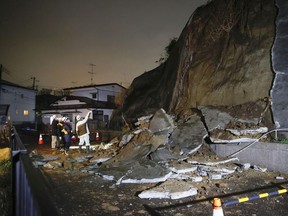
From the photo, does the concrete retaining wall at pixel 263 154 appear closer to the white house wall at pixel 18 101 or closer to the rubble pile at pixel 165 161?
the rubble pile at pixel 165 161

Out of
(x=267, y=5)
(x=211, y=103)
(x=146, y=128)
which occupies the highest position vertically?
(x=267, y=5)

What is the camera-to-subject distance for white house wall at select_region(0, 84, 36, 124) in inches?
1647

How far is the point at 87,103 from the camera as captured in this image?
35125 mm

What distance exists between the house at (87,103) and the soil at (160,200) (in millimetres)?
25259

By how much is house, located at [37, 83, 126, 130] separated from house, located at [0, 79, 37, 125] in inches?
207

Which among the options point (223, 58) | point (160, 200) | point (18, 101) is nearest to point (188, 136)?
point (160, 200)

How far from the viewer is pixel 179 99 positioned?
Result: 14969mm

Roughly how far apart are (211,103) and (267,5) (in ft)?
17.6

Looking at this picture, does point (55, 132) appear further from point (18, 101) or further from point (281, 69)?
point (18, 101)

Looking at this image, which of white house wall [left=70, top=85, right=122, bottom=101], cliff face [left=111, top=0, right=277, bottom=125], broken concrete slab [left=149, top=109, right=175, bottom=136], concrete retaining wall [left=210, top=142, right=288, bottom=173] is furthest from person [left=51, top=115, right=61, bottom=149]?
white house wall [left=70, top=85, right=122, bottom=101]

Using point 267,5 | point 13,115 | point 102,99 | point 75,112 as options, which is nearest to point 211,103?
point 267,5

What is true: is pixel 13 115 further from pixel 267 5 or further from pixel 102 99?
pixel 267 5

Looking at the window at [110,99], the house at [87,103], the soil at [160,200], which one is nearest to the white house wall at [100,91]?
the house at [87,103]

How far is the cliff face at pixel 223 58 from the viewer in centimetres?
1092
